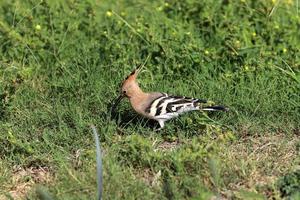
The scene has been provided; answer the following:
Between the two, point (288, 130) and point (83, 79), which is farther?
point (83, 79)

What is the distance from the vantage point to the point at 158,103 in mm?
5852

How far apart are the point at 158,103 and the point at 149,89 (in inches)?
23.1


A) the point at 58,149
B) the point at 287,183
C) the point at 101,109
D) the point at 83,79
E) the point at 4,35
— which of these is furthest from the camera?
the point at 4,35

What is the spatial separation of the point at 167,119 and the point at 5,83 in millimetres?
1398

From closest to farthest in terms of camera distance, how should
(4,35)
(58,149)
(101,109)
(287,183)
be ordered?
(287,183) → (58,149) → (101,109) → (4,35)

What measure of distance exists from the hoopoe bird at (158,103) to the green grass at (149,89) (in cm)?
11

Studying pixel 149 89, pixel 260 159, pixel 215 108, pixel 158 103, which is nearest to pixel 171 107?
pixel 158 103

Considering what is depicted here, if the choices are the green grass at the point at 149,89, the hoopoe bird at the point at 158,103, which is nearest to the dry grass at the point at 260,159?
the green grass at the point at 149,89

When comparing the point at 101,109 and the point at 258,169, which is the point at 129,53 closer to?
the point at 101,109

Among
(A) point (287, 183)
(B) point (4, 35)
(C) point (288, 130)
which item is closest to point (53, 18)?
(B) point (4, 35)

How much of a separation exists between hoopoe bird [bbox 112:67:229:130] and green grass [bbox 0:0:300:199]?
110mm

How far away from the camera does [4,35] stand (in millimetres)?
6984

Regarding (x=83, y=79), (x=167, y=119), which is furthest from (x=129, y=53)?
(x=167, y=119)

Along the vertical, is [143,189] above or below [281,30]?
below
